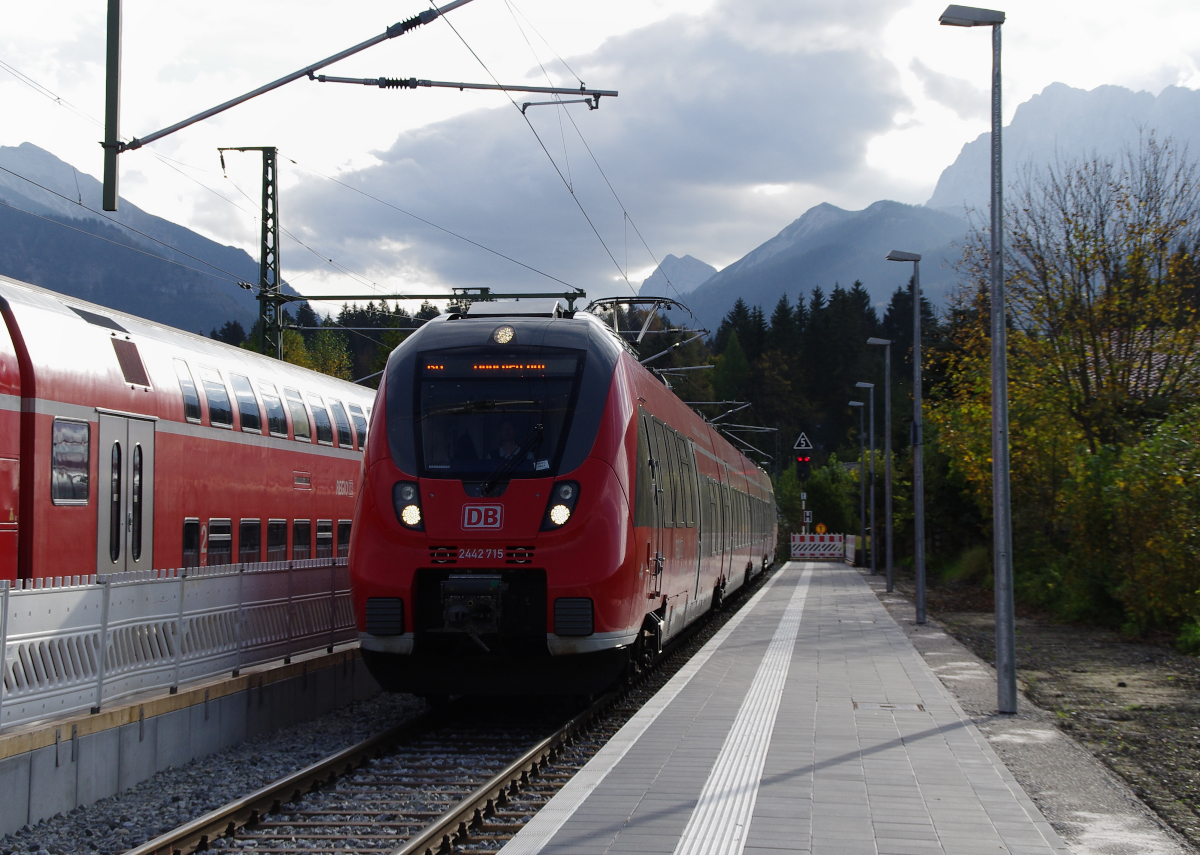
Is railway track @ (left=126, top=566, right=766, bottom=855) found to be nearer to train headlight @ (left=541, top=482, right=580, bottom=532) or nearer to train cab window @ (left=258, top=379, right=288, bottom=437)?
train headlight @ (left=541, top=482, right=580, bottom=532)

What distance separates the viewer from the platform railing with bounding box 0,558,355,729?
759cm

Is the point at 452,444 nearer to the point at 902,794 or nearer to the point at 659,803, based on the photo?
the point at 659,803

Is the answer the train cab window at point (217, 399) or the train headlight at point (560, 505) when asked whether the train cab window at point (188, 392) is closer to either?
the train cab window at point (217, 399)

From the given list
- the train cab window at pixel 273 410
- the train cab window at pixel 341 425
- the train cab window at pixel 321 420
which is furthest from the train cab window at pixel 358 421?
the train cab window at pixel 273 410

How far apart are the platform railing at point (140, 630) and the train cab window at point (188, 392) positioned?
86.8 inches

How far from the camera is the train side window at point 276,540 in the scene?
1580 centimetres

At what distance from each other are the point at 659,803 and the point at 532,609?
313cm

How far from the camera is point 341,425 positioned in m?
19.3

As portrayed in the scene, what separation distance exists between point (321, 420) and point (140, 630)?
950 cm

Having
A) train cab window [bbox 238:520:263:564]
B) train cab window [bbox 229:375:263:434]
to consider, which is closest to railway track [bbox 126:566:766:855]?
train cab window [bbox 238:520:263:564]

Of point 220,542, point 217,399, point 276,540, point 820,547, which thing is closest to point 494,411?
point 220,542

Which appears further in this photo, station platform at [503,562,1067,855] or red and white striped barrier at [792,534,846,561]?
red and white striped barrier at [792,534,846,561]

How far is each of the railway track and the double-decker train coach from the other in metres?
0.56

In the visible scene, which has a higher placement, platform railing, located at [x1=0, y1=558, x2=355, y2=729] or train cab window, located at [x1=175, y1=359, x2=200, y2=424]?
train cab window, located at [x1=175, y1=359, x2=200, y2=424]
